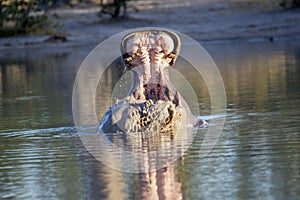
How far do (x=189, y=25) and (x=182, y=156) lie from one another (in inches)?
838

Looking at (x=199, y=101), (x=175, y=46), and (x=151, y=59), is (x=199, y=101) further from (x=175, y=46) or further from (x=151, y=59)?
(x=151, y=59)

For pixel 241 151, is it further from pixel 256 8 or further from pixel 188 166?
pixel 256 8

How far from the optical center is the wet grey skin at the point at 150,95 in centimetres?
1033

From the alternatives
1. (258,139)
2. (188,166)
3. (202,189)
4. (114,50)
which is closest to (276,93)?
(258,139)

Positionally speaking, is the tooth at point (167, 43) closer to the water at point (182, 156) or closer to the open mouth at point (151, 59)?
the open mouth at point (151, 59)

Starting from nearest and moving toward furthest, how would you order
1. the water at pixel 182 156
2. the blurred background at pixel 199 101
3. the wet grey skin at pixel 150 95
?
the water at pixel 182 156
the blurred background at pixel 199 101
the wet grey skin at pixel 150 95

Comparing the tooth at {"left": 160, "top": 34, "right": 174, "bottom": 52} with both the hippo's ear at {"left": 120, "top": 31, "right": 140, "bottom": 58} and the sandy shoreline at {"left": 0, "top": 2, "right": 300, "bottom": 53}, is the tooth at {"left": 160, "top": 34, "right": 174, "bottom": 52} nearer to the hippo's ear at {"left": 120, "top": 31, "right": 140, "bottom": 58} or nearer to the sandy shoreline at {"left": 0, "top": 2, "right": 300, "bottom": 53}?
the hippo's ear at {"left": 120, "top": 31, "right": 140, "bottom": 58}

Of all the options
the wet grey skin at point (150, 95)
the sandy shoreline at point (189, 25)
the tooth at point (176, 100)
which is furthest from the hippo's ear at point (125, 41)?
the sandy shoreline at point (189, 25)

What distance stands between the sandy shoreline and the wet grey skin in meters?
17.8

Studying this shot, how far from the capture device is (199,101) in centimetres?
1363

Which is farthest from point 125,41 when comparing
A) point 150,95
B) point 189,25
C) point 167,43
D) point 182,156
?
point 189,25

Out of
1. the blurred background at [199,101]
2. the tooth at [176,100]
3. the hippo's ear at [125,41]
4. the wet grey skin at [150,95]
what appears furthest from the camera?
the hippo's ear at [125,41]

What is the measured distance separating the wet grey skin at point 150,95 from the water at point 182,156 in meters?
0.44

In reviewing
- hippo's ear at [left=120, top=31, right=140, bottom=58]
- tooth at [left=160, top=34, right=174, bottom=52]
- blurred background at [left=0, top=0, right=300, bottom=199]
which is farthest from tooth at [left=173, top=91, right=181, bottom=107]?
hippo's ear at [left=120, top=31, right=140, bottom=58]
